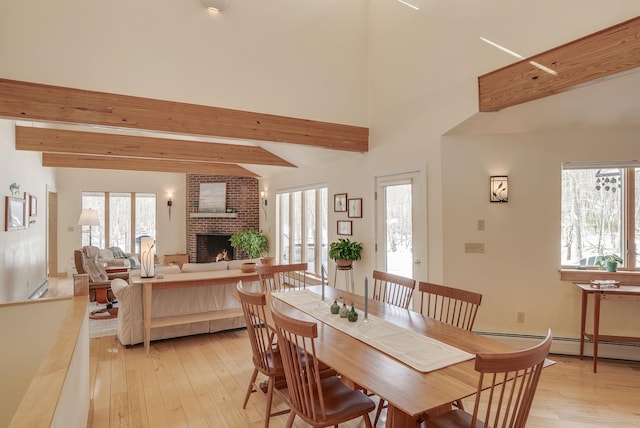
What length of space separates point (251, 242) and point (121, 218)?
3.75m

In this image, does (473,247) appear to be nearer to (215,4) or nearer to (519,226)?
(519,226)

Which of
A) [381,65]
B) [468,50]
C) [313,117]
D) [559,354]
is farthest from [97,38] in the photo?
[559,354]

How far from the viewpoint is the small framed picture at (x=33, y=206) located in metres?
6.11

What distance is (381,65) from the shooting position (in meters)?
4.92

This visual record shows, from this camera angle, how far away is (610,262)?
3.77 metres

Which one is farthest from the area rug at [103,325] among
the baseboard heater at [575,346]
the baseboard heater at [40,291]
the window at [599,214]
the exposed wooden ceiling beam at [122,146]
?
the window at [599,214]

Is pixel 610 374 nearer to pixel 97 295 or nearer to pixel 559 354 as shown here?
pixel 559 354

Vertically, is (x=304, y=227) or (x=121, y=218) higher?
(x=121, y=218)

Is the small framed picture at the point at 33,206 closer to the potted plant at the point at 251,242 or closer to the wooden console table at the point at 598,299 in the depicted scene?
the potted plant at the point at 251,242

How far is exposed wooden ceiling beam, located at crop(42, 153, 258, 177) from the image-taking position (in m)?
7.25

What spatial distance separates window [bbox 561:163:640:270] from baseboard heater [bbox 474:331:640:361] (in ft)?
2.69

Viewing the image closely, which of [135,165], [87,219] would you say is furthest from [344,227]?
[87,219]

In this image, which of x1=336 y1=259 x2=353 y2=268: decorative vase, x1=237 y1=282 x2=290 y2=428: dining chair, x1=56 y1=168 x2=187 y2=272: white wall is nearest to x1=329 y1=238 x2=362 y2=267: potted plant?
x1=336 y1=259 x2=353 y2=268: decorative vase

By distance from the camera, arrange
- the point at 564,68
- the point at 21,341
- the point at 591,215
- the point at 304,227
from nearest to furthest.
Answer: the point at 21,341 → the point at 564,68 → the point at 591,215 → the point at 304,227
